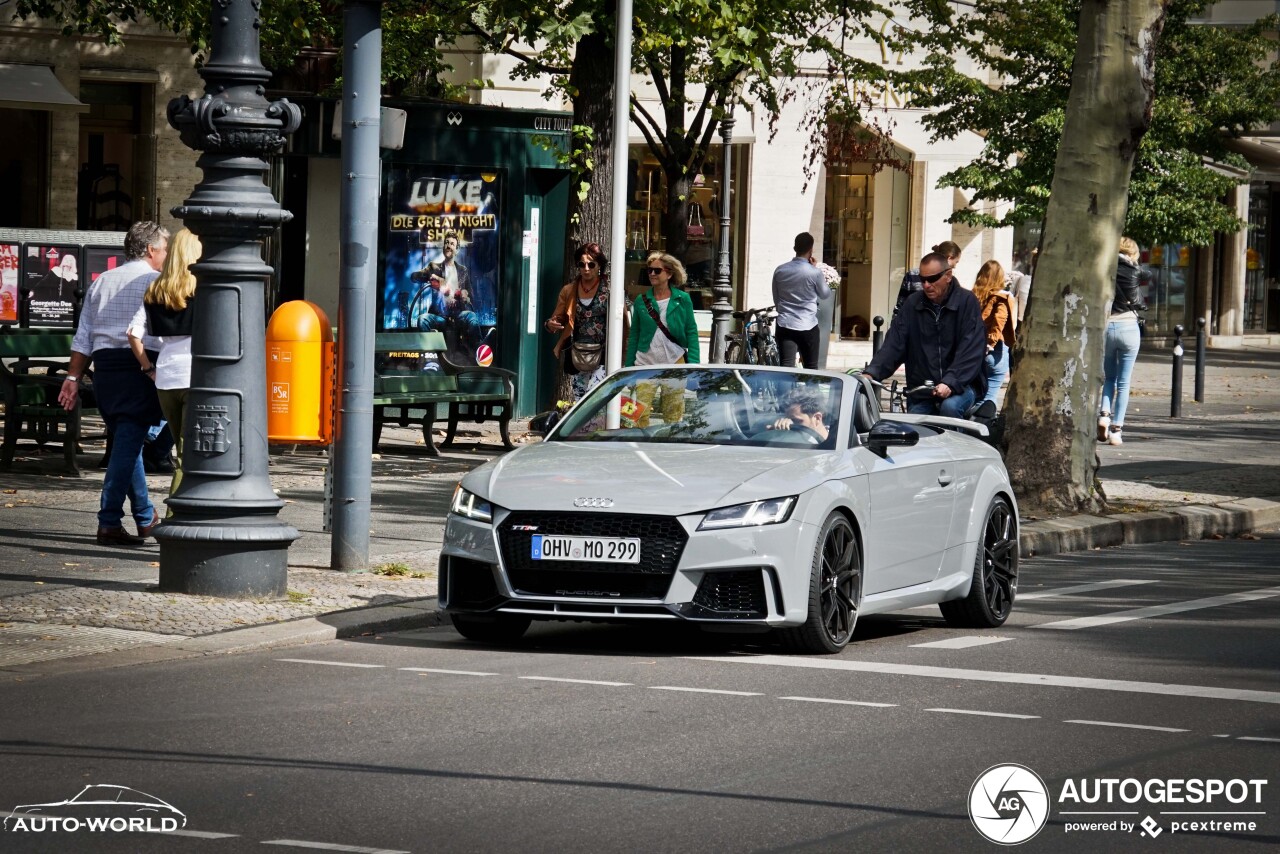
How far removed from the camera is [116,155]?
32.7m

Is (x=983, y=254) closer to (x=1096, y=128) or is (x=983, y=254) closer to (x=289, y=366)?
(x=1096, y=128)

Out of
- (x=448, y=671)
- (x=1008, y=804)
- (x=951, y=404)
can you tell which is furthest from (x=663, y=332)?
(x=1008, y=804)

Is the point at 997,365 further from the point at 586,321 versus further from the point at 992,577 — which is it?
the point at 992,577

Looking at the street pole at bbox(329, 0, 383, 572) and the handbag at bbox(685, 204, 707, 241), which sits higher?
the handbag at bbox(685, 204, 707, 241)

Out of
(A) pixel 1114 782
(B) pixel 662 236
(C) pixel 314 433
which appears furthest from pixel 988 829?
(B) pixel 662 236

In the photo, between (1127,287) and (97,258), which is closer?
(1127,287)

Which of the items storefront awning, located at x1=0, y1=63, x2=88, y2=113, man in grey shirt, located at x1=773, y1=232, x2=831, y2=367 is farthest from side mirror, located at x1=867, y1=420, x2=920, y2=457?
storefront awning, located at x1=0, y1=63, x2=88, y2=113

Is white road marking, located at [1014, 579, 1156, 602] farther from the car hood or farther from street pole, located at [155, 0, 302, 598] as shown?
street pole, located at [155, 0, 302, 598]

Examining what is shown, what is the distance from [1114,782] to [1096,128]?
10.3 metres

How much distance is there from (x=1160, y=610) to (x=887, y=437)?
8.26 feet

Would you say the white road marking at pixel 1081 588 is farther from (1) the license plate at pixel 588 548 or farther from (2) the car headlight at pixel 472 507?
(2) the car headlight at pixel 472 507

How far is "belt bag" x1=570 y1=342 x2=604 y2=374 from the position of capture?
55.9 feet

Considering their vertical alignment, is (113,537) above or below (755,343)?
below

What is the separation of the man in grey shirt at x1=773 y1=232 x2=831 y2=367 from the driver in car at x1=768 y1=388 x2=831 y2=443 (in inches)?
534
